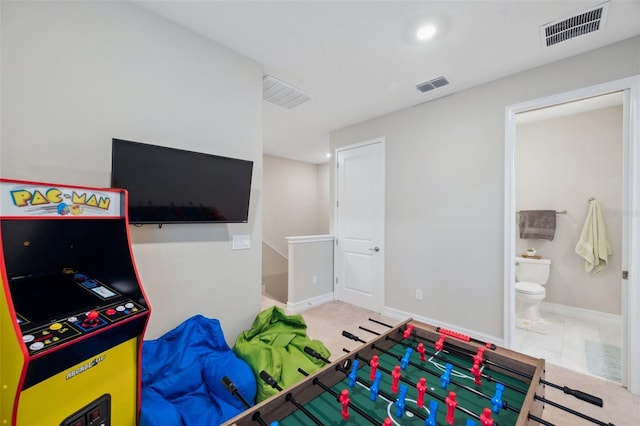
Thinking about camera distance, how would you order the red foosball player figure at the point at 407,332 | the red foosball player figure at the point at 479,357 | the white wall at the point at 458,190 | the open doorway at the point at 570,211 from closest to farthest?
the red foosball player figure at the point at 479,357 → the red foosball player figure at the point at 407,332 → the white wall at the point at 458,190 → the open doorway at the point at 570,211

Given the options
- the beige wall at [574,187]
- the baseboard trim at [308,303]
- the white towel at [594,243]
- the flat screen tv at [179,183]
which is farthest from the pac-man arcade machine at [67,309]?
the beige wall at [574,187]

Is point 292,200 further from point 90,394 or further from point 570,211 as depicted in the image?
point 90,394

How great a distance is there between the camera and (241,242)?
7.20 ft

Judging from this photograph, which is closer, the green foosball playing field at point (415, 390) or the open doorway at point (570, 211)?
the green foosball playing field at point (415, 390)

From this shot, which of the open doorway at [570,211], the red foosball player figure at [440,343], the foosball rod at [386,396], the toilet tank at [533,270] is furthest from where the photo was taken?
the toilet tank at [533,270]

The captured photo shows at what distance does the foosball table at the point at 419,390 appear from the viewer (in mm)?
866

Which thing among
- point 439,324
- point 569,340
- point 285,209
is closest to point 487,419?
point 439,324

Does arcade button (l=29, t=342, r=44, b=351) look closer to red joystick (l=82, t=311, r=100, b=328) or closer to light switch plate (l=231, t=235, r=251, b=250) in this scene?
red joystick (l=82, t=311, r=100, b=328)

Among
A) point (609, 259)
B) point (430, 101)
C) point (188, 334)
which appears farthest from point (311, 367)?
point (609, 259)

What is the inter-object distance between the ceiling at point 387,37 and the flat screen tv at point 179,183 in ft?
3.08

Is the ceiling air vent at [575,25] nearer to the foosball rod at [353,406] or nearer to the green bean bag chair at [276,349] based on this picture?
the foosball rod at [353,406]

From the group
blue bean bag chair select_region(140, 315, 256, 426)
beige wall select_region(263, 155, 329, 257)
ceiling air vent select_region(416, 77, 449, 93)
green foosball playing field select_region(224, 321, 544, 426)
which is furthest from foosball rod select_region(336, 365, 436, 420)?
beige wall select_region(263, 155, 329, 257)

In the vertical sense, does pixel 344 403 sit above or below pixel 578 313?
above

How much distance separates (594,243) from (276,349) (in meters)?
3.94
